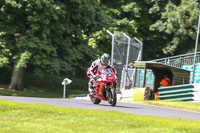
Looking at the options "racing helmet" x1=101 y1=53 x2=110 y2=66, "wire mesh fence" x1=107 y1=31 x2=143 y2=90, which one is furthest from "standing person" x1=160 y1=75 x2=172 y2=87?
"racing helmet" x1=101 y1=53 x2=110 y2=66

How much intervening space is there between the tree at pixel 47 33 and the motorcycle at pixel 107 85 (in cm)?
1563

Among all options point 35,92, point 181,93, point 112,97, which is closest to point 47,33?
point 35,92

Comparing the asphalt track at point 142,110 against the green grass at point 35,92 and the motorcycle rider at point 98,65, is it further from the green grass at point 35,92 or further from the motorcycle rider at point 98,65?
the green grass at point 35,92

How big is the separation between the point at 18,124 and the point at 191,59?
85.3 feet

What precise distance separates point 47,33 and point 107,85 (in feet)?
56.6

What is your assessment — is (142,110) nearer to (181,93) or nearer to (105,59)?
(105,59)

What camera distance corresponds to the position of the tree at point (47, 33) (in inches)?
1271

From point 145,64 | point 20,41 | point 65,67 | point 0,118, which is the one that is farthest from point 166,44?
point 0,118

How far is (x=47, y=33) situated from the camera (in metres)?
33.2

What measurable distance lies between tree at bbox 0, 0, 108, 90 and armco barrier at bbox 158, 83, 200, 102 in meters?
10.7

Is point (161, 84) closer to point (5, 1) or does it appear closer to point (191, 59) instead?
point (191, 59)

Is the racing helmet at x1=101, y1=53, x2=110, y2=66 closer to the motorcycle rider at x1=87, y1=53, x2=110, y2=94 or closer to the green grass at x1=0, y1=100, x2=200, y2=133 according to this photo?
the motorcycle rider at x1=87, y1=53, x2=110, y2=94

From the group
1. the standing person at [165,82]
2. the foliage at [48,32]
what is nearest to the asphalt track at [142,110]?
the standing person at [165,82]

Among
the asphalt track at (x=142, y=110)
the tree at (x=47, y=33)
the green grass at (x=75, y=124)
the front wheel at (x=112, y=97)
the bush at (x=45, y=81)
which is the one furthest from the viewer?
the bush at (x=45, y=81)
